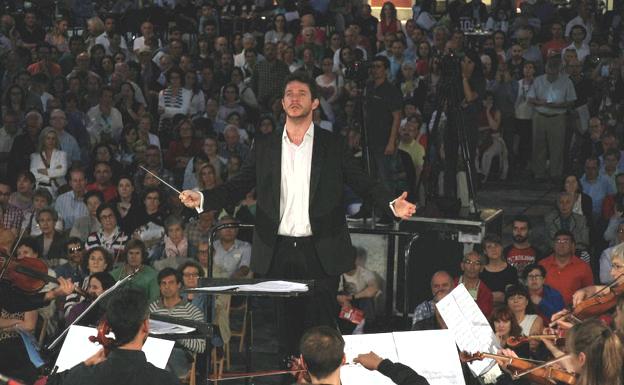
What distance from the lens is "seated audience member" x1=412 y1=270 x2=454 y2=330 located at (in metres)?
7.88

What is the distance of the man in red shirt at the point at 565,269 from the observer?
9.01 meters

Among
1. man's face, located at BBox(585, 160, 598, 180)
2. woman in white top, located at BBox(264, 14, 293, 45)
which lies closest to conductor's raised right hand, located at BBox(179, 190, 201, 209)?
man's face, located at BBox(585, 160, 598, 180)

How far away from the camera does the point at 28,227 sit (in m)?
10.6

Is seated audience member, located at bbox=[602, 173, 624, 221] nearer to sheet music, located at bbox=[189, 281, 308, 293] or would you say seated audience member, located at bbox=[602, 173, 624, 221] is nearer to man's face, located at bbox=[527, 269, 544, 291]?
man's face, located at bbox=[527, 269, 544, 291]

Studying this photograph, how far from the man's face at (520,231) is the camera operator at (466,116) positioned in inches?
20.3

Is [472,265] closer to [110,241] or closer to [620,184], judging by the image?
[620,184]

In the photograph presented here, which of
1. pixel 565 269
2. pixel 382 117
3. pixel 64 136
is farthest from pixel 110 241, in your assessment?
pixel 565 269

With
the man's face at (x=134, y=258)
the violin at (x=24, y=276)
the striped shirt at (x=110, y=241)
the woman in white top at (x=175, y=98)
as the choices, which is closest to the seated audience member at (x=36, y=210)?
the striped shirt at (x=110, y=241)

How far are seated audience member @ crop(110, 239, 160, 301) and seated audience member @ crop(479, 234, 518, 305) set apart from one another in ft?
7.46

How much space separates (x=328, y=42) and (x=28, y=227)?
19.8 ft

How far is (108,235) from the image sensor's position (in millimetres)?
10180

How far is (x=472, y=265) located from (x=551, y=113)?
193 inches

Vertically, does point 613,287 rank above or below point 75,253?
above

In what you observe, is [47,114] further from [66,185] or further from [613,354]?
[613,354]
